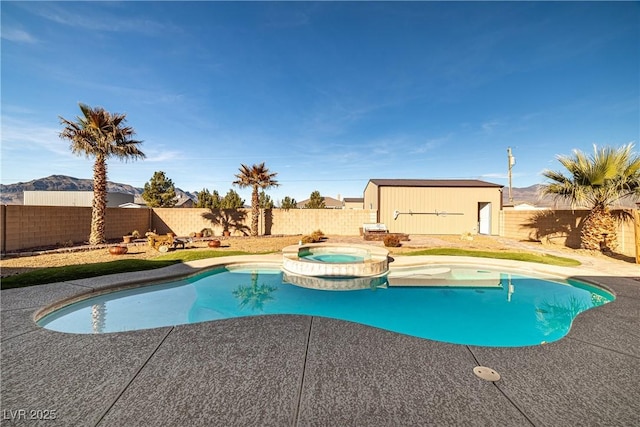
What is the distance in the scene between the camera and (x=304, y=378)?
2525 mm

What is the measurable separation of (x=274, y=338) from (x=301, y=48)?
14975 mm

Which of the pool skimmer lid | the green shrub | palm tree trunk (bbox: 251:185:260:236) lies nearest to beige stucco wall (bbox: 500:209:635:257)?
the green shrub

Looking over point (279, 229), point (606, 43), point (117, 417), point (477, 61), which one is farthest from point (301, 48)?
point (117, 417)

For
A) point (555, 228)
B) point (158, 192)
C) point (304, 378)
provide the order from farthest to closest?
point (158, 192), point (555, 228), point (304, 378)

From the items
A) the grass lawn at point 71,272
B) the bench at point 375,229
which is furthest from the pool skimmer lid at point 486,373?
the bench at point 375,229

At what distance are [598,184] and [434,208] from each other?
31.9ft

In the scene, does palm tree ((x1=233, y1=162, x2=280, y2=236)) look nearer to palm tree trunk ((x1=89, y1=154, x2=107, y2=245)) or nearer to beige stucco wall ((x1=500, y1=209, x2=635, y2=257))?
palm tree trunk ((x1=89, y1=154, x2=107, y2=245))

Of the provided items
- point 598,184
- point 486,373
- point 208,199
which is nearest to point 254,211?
point 208,199

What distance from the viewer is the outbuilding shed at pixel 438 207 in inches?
760

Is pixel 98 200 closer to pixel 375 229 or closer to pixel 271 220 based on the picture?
pixel 271 220

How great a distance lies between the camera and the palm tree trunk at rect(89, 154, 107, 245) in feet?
41.2

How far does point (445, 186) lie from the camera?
1938 cm

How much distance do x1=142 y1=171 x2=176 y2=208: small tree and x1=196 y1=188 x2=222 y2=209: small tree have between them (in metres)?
2.89

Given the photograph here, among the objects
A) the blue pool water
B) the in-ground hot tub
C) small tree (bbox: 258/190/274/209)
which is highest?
small tree (bbox: 258/190/274/209)
